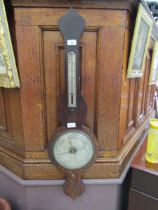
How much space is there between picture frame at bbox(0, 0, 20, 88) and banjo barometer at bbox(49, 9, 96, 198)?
0.18 meters

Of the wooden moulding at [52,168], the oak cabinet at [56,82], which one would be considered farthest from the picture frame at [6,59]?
the wooden moulding at [52,168]

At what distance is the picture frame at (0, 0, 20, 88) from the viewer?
2.10 feet

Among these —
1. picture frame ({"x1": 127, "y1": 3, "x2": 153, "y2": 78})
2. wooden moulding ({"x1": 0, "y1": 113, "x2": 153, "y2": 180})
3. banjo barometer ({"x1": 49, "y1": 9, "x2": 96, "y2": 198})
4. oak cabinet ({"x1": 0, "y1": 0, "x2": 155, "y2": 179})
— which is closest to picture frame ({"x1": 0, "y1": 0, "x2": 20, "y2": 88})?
oak cabinet ({"x1": 0, "y1": 0, "x2": 155, "y2": 179})

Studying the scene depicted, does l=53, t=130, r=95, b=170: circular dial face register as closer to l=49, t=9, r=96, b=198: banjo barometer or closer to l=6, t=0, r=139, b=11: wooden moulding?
l=49, t=9, r=96, b=198: banjo barometer

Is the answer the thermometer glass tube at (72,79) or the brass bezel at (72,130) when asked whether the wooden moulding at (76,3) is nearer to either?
the thermometer glass tube at (72,79)

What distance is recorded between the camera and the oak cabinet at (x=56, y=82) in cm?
66

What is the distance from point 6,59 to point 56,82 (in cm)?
19

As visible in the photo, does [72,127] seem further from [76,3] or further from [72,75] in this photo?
[76,3]

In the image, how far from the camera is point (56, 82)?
0.73 m

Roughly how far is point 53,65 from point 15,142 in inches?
15.0

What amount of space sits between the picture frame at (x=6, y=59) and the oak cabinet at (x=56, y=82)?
27 millimetres

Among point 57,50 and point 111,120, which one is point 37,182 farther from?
point 57,50

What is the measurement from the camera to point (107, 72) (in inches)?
28.2

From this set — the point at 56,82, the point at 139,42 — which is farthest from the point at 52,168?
the point at 139,42
